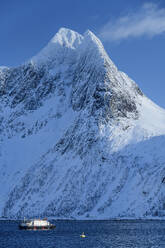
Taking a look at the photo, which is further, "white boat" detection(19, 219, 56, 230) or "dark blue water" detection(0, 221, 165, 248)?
"white boat" detection(19, 219, 56, 230)

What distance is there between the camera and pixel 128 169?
179m

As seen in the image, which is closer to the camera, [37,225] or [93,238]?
[93,238]

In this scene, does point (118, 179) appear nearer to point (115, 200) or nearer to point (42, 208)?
Result: point (115, 200)

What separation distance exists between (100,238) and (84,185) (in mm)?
63855

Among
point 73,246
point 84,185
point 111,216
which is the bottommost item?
point 73,246

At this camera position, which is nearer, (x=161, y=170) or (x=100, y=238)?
(x=100, y=238)

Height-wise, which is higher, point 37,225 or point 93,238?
point 37,225

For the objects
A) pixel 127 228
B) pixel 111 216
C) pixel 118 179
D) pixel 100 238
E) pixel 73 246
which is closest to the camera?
pixel 73 246

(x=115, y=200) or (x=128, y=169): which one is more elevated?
(x=128, y=169)

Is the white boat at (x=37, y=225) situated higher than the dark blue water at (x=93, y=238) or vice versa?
the white boat at (x=37, y=225)

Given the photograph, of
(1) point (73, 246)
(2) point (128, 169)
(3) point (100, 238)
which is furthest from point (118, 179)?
(1) point (73, 246)

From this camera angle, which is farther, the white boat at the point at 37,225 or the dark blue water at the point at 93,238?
the white boat at the point at 37,225

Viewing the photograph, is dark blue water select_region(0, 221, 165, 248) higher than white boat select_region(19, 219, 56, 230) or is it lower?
lower

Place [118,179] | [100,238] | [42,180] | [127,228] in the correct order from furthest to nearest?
[42,180] → [118,179] → [127,228] → [100,238]
